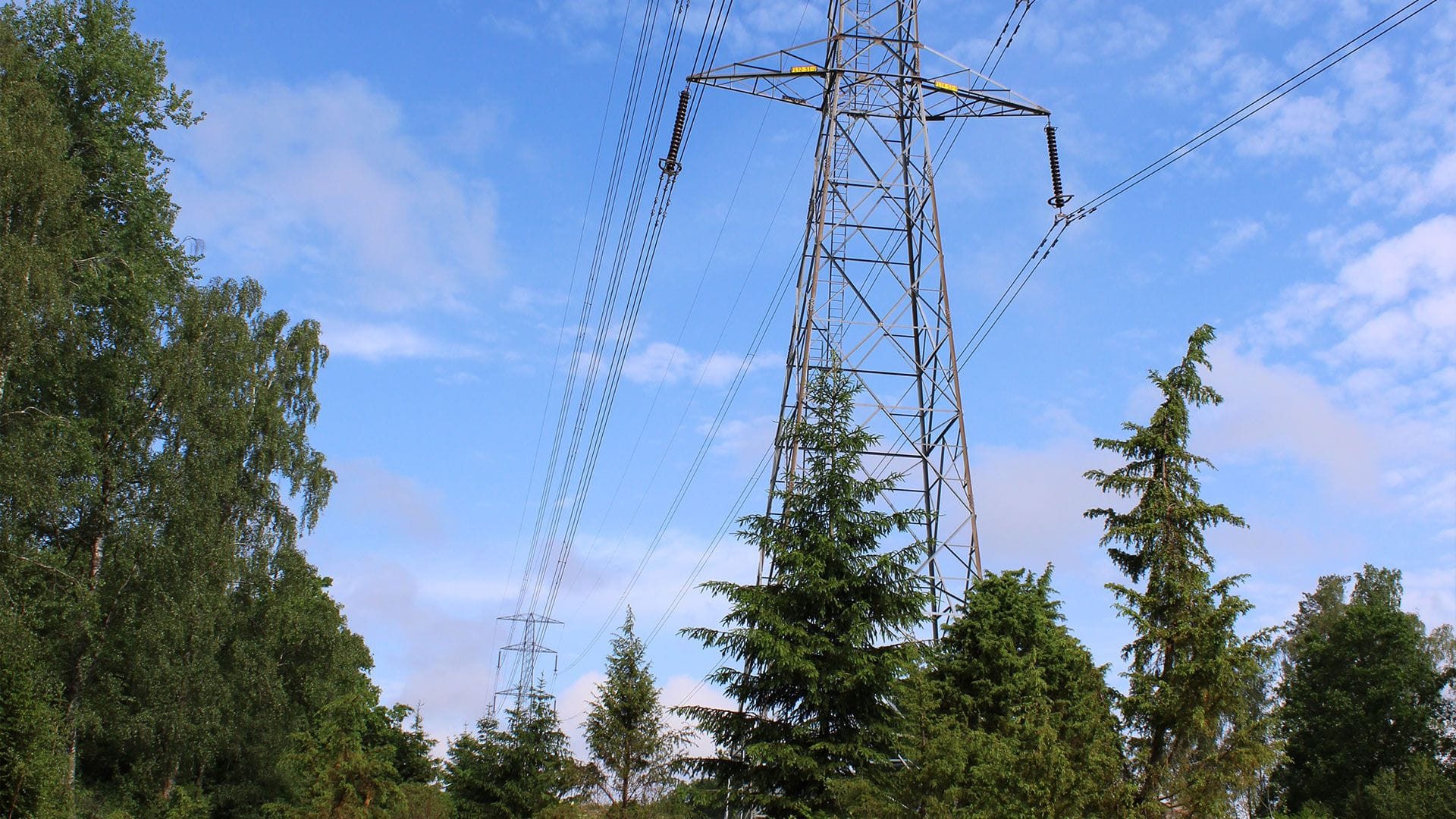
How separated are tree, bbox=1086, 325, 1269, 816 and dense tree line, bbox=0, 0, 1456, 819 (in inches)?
2.0

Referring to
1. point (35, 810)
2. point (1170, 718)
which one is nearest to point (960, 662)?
point (1170, 718)

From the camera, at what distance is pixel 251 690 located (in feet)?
141

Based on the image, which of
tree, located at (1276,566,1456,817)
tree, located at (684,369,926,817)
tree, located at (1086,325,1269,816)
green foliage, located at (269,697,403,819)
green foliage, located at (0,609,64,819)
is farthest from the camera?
tree, located at (1276,566,1456,817)

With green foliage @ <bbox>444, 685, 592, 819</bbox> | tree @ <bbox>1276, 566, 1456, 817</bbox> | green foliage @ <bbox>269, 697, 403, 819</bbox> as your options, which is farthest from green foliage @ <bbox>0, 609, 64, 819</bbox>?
tree @ <bbox>1276, 566, 1456, 817</bbox>

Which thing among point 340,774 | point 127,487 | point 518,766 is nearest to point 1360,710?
point 518,766

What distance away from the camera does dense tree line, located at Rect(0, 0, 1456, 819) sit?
57.9 feet

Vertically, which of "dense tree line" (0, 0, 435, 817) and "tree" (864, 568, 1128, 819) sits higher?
"dense tree line" (0, 0, 435, 817)

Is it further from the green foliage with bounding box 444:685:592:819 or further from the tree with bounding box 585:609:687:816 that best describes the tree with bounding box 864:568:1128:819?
the green foliage with bounding box 444:685:592:819

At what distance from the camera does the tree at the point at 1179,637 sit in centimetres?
1612

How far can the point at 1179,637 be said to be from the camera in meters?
17.0

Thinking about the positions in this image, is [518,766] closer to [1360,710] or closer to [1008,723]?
[1008,723]

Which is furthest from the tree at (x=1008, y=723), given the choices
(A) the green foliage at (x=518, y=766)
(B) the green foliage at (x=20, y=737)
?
(B) the green foliage at (x=20, y=737)

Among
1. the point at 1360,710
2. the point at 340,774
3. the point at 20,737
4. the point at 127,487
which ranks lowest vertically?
the point at 340,774

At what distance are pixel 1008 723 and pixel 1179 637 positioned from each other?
15.6 feet
